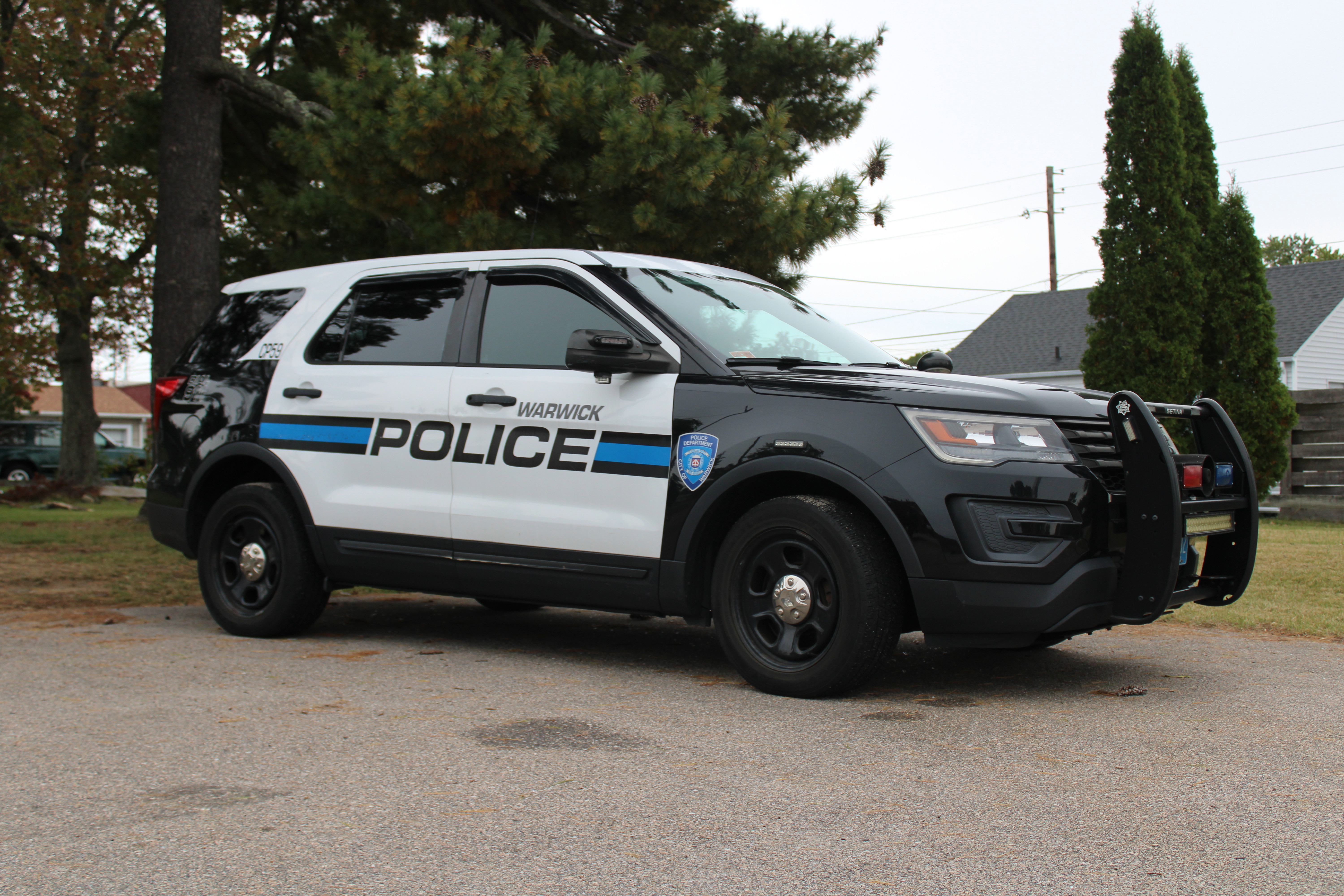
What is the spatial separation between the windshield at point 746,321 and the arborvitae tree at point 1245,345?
37.8 feet

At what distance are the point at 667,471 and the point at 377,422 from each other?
1.65m

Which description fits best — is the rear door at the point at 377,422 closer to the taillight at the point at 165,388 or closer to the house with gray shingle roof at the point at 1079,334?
the taillight at the point at 165,388

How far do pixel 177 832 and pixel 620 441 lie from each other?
253 centimetres

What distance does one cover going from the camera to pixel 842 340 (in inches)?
233

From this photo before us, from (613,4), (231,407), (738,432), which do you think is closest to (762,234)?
(613,4)

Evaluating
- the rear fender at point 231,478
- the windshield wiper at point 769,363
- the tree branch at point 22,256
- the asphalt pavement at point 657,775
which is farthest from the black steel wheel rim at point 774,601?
the tree branch at point 22,256

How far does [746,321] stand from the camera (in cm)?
564

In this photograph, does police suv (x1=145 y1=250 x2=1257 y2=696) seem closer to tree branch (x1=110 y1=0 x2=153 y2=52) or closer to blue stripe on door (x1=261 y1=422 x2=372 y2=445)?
blue stripe on door (x1=261 y1=422 x2=372 y2=445)

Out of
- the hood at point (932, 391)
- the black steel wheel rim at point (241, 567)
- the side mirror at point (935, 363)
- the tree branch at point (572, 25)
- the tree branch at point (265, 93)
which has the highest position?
the tree branch at point (572, 25)

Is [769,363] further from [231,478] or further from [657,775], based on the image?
[231,478]

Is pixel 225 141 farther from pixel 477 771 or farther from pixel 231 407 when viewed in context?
pixel 477 771

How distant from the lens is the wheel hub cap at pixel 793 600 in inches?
187

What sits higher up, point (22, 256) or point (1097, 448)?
point (22, 256)

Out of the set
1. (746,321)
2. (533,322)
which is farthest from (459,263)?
(746,321)
